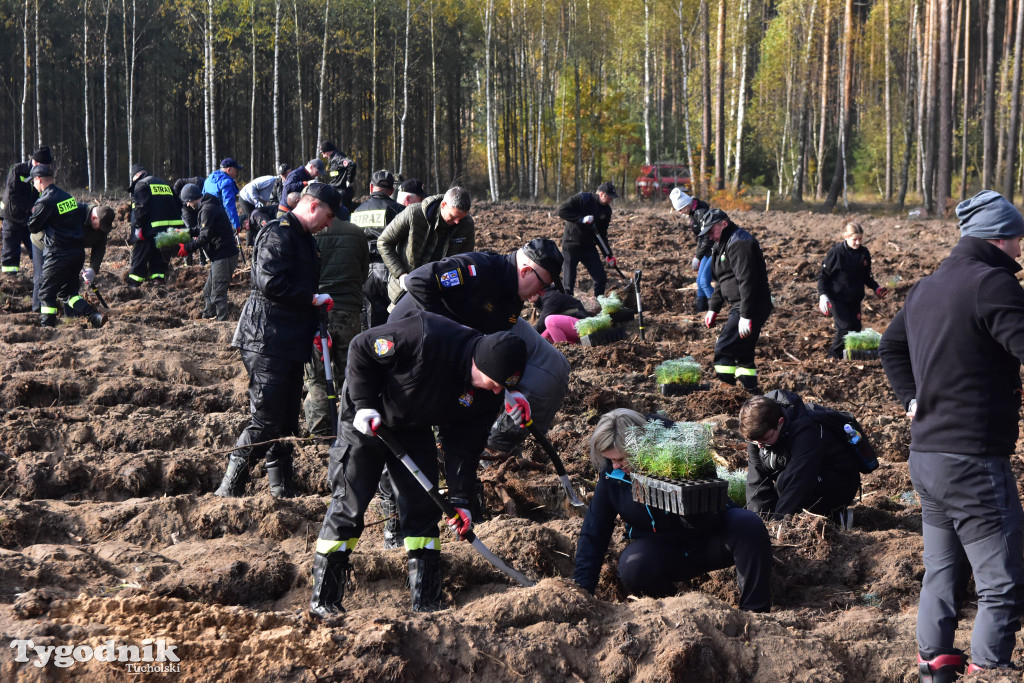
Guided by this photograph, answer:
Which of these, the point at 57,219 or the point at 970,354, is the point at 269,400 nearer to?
the point at 970,354

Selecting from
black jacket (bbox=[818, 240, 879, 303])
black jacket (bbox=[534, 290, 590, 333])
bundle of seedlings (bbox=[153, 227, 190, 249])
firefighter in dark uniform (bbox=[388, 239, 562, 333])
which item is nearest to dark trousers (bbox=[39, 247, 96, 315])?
bundle of seedlings (bbox=[153, 227, 190, 249])

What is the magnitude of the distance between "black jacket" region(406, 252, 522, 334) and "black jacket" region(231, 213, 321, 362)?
0.82 metres

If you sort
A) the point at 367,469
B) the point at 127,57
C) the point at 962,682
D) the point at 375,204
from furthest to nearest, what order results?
1. the point at 127,57
2. the point at 375,204
3. the point at 367,469
4. the point at 962,682

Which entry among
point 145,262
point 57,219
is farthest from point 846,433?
point 145,262

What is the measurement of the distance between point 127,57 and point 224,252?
80.3 feet

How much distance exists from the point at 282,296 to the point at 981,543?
397cm

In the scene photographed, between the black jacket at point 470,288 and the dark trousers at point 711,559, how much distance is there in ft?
5.28

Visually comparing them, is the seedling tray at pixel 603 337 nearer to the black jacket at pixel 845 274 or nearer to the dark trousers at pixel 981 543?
the black jacket at pixel 845 274

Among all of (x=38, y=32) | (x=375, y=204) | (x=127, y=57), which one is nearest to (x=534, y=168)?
(x=127, y=57)

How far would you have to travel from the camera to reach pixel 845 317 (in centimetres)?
1062

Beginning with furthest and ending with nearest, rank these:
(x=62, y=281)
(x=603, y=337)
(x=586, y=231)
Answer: (x=586, y=231), (x=603, y=337), (x=62, y=281)

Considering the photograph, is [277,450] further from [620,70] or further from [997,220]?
[620,70]

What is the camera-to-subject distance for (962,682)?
3467mm

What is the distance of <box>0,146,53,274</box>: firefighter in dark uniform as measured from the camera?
1138cm
